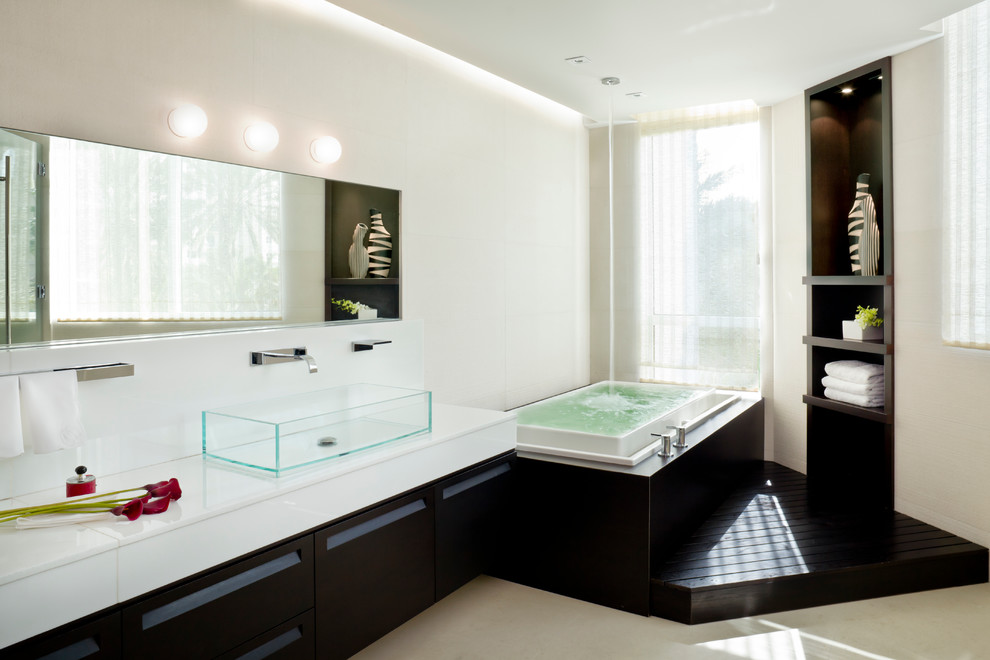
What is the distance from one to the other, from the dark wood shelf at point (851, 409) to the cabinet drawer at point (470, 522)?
223 centimetres

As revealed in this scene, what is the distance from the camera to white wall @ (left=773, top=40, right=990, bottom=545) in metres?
3.35

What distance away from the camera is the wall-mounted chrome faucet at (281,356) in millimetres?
2547

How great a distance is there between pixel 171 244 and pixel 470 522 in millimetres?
1595

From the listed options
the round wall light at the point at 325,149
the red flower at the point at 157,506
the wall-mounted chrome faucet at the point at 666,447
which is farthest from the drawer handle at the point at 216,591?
the wall-mounted chrome faucet at the point at 666,447

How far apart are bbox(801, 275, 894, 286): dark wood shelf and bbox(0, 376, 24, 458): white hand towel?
400cm

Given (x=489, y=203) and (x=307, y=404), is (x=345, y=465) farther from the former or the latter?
(x=489, y=203)

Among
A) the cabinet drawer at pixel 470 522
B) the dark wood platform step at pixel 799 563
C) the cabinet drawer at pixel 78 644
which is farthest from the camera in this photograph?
the dark wood platform step at pixel 799 563

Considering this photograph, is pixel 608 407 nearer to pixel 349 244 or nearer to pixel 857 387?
pixel 857 387

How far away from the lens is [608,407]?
14.3 ft

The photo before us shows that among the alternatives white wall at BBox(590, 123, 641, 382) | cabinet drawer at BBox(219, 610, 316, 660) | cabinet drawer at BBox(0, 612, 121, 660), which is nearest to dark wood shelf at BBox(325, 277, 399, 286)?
cabinet drawer at BBox(219, 610, 316, 660)

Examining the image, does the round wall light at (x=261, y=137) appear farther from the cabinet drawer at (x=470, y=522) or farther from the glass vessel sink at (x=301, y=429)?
the cabinet drawer at (x=470, y=522)

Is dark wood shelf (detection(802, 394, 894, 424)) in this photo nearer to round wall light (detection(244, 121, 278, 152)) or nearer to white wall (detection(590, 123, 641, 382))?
white wall (detection(590, 123, 641, 382))

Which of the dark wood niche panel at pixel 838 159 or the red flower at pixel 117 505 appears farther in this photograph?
the dark wood niche panel at pixel 838 159

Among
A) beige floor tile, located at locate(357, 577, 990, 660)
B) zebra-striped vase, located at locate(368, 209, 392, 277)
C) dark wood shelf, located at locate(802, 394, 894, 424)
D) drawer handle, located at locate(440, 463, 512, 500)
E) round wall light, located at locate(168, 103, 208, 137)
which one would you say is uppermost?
round wall light, located at locate(168, 103, 208, 137)
